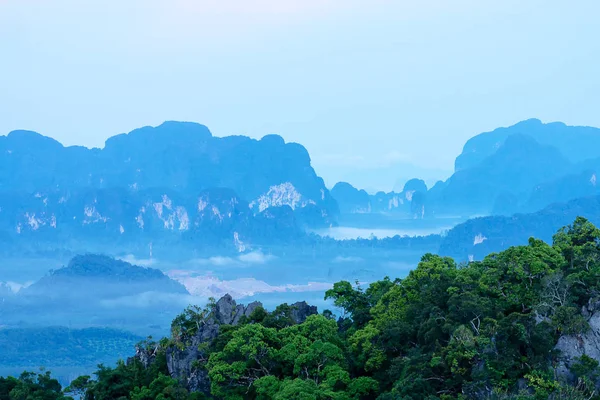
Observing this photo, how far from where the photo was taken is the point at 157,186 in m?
167

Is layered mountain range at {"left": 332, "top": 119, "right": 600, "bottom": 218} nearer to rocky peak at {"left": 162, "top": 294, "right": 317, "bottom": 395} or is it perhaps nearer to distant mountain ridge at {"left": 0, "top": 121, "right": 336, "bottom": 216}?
distant mountain ridge at {"left": 0, "top": 121, "right": 336, "bottom": 216}

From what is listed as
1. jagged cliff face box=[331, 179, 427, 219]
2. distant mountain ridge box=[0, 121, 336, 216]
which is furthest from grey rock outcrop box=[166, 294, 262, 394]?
jagged cliff face box=[331, 179, 427, 219]

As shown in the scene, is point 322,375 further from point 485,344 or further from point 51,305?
point 51,305

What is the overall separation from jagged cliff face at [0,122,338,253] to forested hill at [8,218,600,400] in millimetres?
98617

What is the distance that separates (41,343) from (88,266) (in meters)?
26.1

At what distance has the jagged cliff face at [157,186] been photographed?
134 meters

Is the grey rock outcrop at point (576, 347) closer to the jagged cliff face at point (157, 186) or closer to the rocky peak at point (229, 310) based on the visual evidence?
the rocky peak at point (229, 310)

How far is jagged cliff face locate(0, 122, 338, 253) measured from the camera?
134250mm

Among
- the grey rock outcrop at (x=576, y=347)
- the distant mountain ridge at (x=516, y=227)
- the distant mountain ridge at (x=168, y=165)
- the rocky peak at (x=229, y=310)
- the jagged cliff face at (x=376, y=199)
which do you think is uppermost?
the distant mountain ridge at (x=168, y=165)

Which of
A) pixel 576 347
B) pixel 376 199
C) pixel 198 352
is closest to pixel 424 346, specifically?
pixel 576 347

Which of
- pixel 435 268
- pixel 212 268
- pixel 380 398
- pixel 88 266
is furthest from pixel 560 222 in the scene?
pixel 380 398

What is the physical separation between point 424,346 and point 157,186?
153159 millimetres

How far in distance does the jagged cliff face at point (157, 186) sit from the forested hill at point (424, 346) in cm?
9862

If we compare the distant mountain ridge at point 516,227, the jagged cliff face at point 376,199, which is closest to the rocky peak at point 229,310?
the distant mountain ridge at point 516,227
